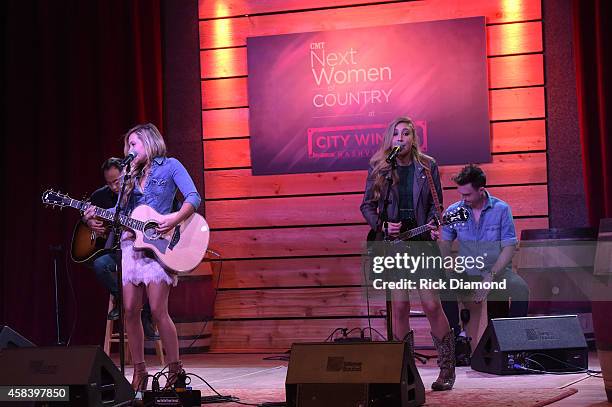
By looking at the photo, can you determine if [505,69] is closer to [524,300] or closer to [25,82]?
[524,300]

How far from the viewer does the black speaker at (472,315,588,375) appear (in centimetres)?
537

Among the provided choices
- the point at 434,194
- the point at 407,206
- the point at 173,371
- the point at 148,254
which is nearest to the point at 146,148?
the point at 148,254

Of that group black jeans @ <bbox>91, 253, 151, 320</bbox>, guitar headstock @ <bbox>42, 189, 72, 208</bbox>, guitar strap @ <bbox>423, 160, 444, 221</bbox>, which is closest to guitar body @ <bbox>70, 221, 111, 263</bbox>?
black jeans @ <bbox>91, 253, 151, 320</bbox>

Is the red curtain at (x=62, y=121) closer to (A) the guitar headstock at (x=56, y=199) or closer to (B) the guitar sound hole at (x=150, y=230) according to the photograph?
(A) the guitar headstock at (x=56, y=199)

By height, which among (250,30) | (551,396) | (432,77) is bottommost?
(551,396)

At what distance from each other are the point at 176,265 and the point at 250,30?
3.33 metres

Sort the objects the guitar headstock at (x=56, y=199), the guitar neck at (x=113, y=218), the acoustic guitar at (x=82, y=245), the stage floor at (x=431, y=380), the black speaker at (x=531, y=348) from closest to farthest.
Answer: the stage floor at (x=431, y=380), the guitar neck at (x=113, y=218), the guitar headstock at (x=56, y=199), the black speaker at (x=531, y=348), the acoustic guitar at (x=82, y=245)

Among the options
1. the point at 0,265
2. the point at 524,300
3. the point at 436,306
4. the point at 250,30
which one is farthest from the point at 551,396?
the point at 0,265

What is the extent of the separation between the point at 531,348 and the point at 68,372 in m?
2.74

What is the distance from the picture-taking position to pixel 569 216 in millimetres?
6945

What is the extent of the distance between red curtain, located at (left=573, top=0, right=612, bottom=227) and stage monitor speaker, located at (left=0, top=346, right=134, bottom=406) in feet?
12.7

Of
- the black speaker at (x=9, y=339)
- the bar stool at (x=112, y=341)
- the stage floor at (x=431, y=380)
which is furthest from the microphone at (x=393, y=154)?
the bar stool at (x=112, y=341)

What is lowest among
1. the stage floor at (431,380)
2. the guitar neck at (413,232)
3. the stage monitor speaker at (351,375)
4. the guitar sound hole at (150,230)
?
the stage floor at (431,380)

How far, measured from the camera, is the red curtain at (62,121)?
760cm
